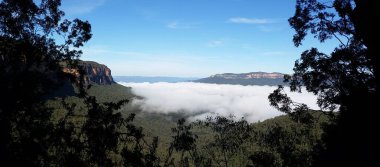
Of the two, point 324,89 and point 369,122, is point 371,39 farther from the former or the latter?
point 324,89

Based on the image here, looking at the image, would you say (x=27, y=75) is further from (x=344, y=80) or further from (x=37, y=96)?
(x=344, y=80)

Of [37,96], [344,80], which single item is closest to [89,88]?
[37,96]

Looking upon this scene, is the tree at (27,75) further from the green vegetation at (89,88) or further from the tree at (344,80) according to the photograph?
the tree at (344,80)

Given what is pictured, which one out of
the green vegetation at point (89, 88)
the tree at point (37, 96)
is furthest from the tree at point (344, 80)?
the tree at point (37, 96)

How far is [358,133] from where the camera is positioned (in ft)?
59.5

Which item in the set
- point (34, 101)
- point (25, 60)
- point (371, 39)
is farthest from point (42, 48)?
point (371, 39)

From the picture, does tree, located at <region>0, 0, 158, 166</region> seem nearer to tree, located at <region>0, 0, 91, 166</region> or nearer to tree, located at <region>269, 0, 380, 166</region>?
tree, located at <region>0, 0, 91, 166</region>

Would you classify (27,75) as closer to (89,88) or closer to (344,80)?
(89,88)

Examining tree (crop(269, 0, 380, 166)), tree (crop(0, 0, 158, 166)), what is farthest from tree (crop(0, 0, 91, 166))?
tree (crop(269, 0, 380, 166))

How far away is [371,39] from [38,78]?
57.4ft

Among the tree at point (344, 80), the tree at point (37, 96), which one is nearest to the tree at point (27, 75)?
the tree at point (37, 96)

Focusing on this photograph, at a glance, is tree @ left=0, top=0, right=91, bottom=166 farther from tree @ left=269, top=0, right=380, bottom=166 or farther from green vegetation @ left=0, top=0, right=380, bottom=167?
tree @ left=269, top=0, right=380, bottom=166

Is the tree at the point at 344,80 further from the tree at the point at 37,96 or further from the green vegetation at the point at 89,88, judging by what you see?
the tree at the point at 37,96

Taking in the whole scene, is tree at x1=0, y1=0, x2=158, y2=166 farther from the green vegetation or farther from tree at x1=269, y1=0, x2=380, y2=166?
tree at x1=269, y1=0, x2=380, y2=166
